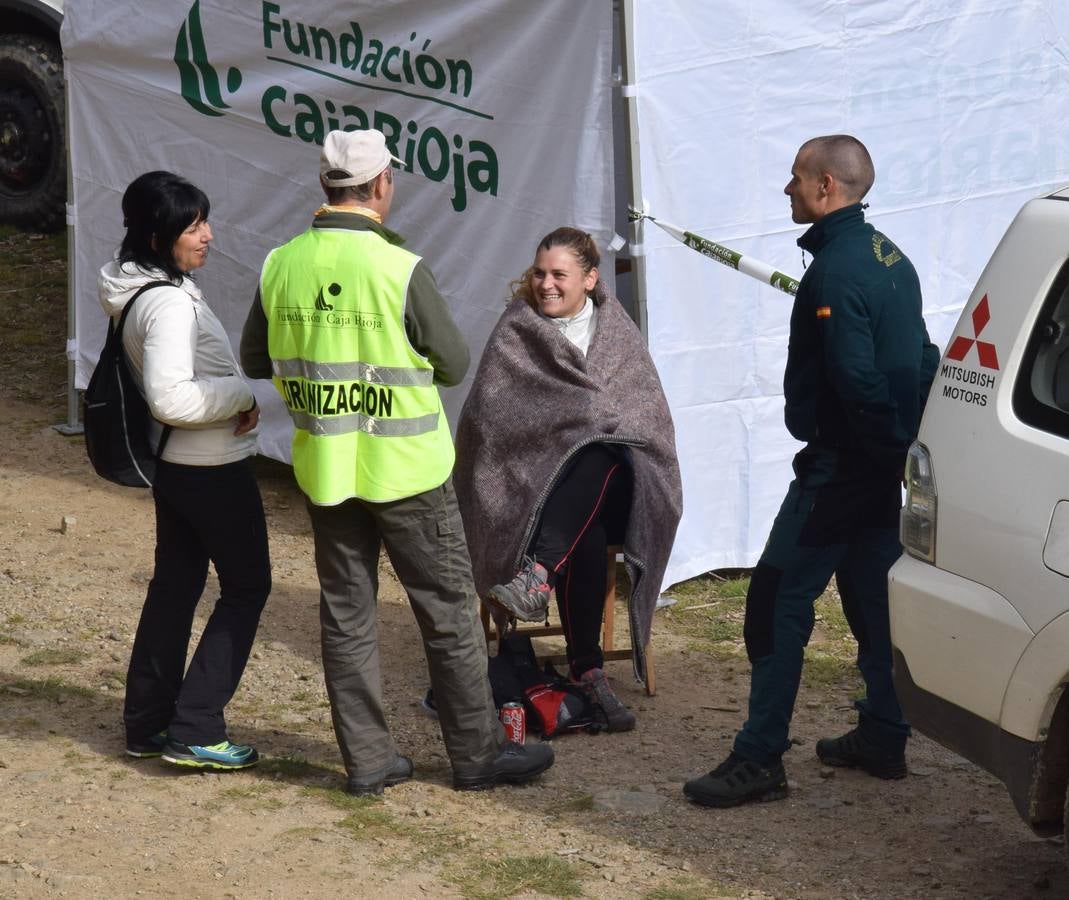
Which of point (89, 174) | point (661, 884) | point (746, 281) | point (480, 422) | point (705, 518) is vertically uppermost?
point (89, 174)

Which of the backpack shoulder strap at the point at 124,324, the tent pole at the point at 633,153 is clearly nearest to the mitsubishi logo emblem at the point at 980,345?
the backpack shoulder strap at the point at 124,324

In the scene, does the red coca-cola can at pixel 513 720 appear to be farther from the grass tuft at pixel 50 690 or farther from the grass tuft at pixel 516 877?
the grass tuft at pixel 50 690

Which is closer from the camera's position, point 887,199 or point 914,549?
point 914,549

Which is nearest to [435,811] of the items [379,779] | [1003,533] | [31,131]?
[379,779]

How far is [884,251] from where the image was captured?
13.3ft

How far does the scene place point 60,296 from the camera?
9648mm

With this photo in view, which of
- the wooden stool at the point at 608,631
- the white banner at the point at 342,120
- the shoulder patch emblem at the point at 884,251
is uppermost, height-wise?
the white banner at the point at 342,120

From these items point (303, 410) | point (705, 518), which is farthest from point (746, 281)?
point (303, 410)

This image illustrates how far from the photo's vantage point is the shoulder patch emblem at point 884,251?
403cm

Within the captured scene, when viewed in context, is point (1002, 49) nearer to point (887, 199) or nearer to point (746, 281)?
point (887, 199)

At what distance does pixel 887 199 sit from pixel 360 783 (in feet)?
10.5

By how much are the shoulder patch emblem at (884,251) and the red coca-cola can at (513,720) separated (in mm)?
1742

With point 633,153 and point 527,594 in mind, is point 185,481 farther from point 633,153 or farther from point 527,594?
point 633,153

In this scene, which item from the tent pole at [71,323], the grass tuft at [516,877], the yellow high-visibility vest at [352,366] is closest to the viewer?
the grass tuft at [516,877]
